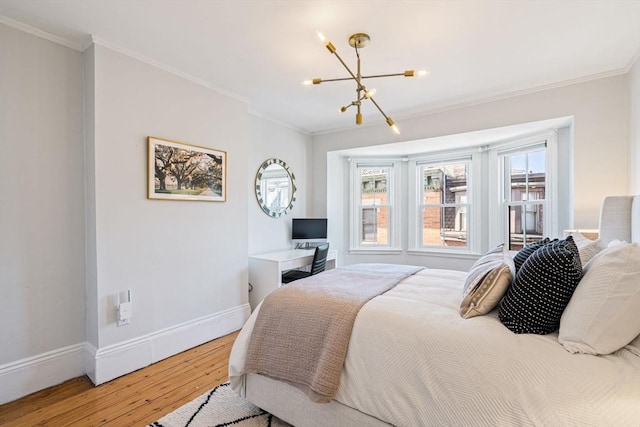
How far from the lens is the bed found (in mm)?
1058

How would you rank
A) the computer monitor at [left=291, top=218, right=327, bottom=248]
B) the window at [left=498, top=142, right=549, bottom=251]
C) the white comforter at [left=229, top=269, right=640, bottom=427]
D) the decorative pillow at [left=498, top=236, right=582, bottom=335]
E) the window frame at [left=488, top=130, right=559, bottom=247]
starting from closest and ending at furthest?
1. the white comforter at [left=229, top=269, right=640, bottom=427]
2. the decorative pillow at [left=498, top=236, right=582, bottom=335]
3. the window frame at [left=488, top=130, right=559, bottom=247]
4. the window at [left=498, top=142, right=549, bottom=251]
5. the computer monitor at [left=291, top=218, right=327, bottom=248]

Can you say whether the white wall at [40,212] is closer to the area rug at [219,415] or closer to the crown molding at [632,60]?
the area rug at [219,415]

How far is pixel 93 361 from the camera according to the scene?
7.40 feet

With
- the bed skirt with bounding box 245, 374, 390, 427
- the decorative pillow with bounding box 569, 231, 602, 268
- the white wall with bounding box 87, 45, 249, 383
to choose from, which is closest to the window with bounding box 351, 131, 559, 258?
the decorative pillow with bounding box 569, 231, 602, 268

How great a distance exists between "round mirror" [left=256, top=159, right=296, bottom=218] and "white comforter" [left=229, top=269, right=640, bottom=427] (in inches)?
101

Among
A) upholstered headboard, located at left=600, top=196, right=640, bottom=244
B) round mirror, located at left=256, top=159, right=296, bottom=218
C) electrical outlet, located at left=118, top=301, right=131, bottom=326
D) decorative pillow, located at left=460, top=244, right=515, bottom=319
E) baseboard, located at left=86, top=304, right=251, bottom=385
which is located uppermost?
round mirror, located at left=256, top=159, right=296, bottom=218

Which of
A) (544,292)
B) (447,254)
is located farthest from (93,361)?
(447,254)

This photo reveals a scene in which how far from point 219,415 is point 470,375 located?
1528 millimetres

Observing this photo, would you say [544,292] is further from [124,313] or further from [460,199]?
[460,199]

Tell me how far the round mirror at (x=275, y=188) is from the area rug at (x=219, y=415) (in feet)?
7.46

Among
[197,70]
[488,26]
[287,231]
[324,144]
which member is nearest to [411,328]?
[488,26]

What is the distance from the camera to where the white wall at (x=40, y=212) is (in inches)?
81.0

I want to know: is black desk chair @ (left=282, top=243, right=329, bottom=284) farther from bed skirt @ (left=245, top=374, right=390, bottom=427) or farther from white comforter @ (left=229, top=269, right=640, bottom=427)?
white comforter @ (left=229, top=269, right=640, bottom=427)

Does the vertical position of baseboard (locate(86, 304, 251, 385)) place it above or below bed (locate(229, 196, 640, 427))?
below
